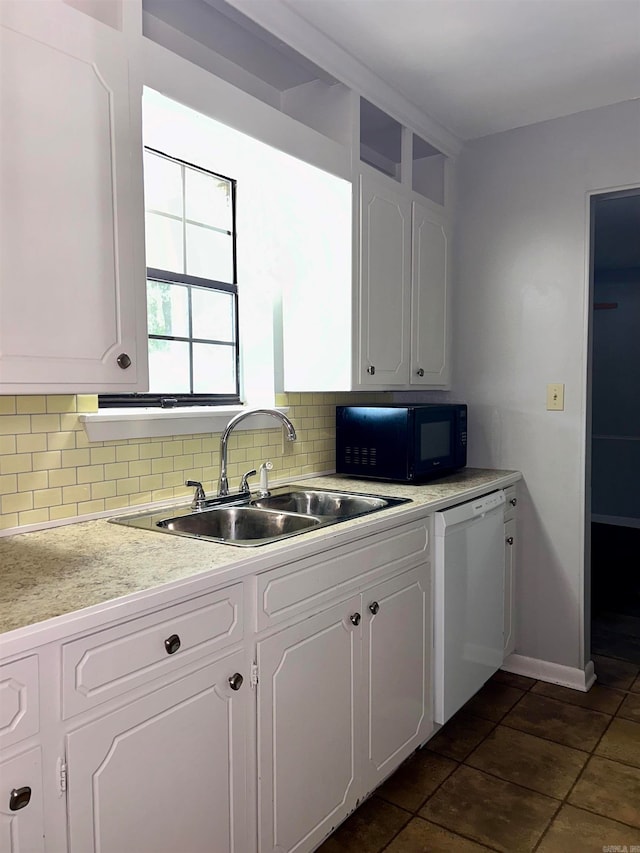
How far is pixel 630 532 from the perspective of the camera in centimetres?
582

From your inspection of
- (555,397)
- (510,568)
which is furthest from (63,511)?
(555,397)

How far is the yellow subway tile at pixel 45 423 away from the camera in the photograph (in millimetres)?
1721

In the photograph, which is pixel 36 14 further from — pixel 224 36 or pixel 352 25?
pixel 352 25

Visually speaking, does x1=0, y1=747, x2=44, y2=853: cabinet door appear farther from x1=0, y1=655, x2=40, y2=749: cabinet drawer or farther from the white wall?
the white wall

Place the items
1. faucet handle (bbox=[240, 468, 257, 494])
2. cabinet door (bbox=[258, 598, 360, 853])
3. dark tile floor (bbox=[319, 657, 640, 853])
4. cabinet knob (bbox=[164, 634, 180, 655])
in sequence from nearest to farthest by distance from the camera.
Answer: cabinet knob (bbox=[164, 634, 180, 655])
cabinet door (bbox=[258, 598, 360, 853])
dark tile floor (bbox=[319, 657, 640, 853])
faucet handle (bbox=[240, 468, 257, 494])

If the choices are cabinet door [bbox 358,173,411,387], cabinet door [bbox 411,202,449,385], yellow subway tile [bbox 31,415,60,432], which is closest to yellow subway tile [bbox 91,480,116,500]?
yellow subway tile [bbox 31,415,60,432]

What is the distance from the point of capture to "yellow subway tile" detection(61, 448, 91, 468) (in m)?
1.80

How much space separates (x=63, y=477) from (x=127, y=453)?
0.23m

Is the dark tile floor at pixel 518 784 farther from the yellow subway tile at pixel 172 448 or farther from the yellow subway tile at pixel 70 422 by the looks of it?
the yellow subway tile at pixel 70 422

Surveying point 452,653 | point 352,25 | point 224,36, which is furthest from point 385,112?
point 452,653

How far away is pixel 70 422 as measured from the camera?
1.81 m

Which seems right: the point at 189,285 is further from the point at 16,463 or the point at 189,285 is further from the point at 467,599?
the point at 467,599

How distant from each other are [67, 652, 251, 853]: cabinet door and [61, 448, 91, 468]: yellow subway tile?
0.74m

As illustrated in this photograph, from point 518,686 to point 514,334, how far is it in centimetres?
159
